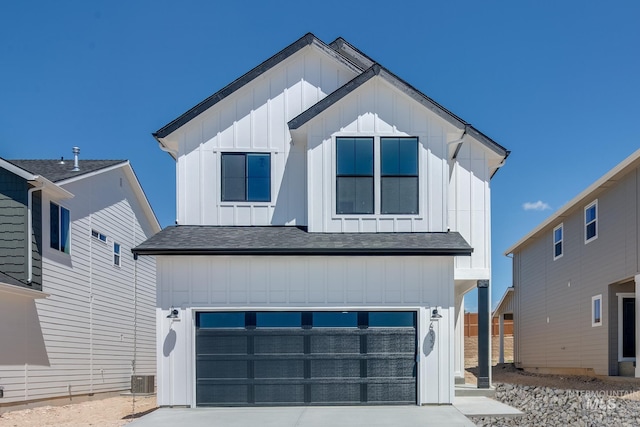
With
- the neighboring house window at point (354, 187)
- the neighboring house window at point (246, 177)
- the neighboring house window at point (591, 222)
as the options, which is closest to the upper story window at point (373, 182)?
the neighboring house window at point (354, 187)

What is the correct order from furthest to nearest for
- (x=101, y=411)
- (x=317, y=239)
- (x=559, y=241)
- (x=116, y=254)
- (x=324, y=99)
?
1. (x=559, y=241)
2. (x=116, y=254)
3. (x=101, y=411)
4. (x=324, y=99)
5. (x=317, y=239)

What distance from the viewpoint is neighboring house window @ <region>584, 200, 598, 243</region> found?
57.2 ft

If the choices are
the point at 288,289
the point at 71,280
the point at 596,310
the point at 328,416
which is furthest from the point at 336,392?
the point at 596,310

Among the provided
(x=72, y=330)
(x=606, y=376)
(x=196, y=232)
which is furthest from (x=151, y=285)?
(x=606, y=376)

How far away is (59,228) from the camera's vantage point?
48.0 feet

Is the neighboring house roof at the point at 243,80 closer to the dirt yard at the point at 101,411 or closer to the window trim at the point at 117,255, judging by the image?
the dirt yard at the point at 101,411

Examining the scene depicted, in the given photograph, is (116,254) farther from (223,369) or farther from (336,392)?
(336,392)

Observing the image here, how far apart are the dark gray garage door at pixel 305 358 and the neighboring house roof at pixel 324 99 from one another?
3838 millimetres

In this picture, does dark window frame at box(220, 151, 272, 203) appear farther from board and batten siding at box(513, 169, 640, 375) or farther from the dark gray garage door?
board and batten siding at box(513, 169, 640, 375)

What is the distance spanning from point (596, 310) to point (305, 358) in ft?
33.9

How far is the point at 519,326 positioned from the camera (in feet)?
85.7

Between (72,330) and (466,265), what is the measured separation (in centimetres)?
988

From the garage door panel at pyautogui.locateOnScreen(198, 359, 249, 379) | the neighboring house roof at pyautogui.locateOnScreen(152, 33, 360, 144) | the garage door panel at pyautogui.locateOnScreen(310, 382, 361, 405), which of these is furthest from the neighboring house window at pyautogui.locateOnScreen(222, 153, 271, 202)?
the garage door panel at pyautogui.locateOnScreen(310, 382, 361, 405)

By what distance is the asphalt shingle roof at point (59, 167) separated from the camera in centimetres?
1521
